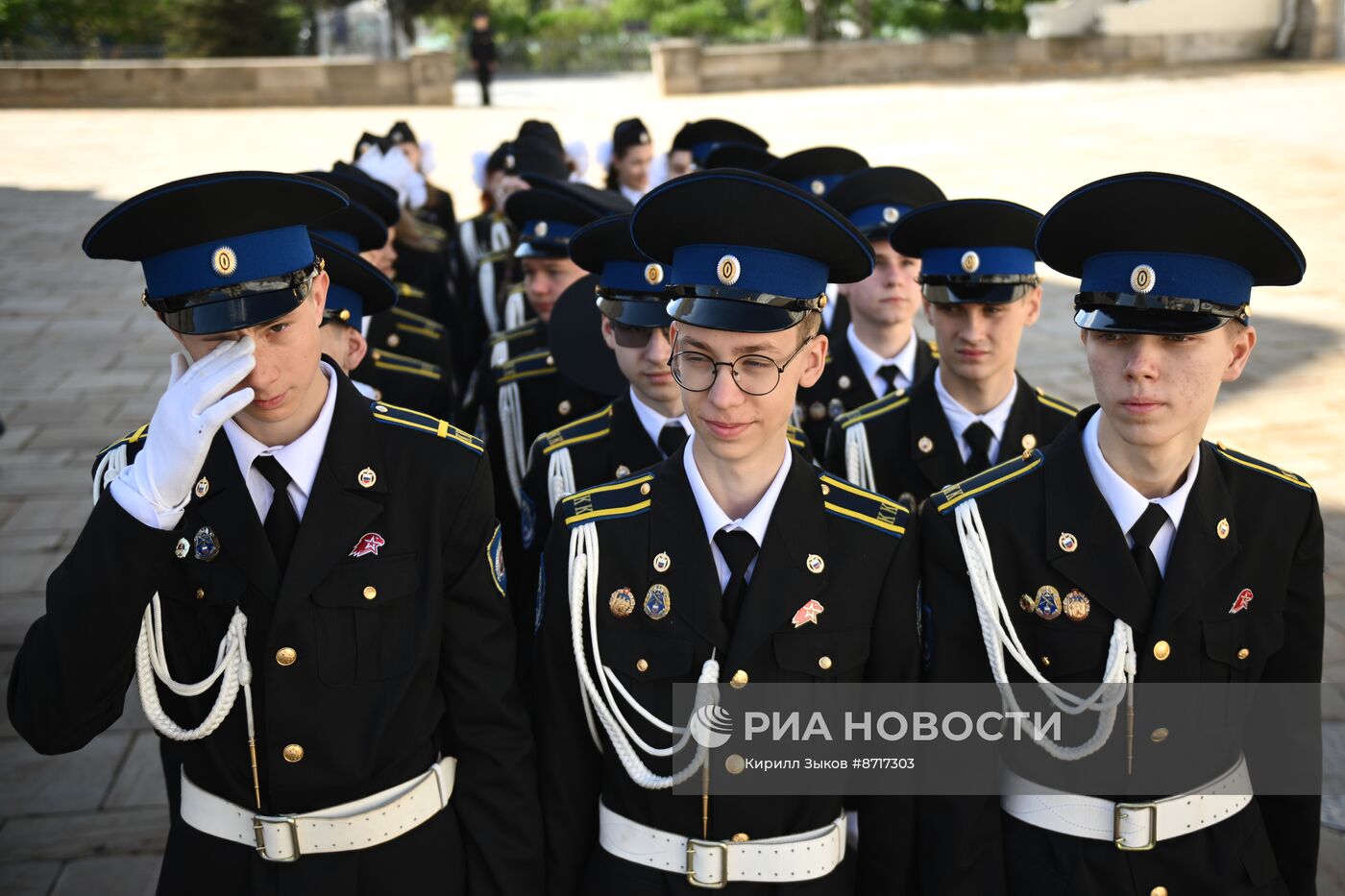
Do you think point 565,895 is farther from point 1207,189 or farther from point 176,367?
point 1207,189

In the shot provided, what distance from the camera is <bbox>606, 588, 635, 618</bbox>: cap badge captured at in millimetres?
2605

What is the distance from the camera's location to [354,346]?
381 centimetres

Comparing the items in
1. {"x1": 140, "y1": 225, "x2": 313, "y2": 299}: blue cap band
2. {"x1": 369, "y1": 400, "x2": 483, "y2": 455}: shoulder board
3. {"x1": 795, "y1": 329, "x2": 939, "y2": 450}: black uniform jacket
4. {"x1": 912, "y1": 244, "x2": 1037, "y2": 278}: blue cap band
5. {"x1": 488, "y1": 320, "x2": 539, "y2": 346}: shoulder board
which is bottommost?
{"x1": 795, "y1": 329, "x2": 939, "y2": 450}: black uniform jacket

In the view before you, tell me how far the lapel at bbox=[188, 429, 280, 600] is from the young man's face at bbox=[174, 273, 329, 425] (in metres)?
0.14

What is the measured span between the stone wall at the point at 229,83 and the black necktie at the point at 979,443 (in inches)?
934

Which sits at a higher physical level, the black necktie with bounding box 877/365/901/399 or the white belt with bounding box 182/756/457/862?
the black necktie with bounding box 877/365/901/399

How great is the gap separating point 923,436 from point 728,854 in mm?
1689

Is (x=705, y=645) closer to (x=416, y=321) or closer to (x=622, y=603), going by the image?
(x=622, y=603)

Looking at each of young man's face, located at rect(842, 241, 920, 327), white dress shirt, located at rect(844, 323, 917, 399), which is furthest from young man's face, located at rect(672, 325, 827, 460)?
white dress shirt, located at rect(844, 323, 917, 399)

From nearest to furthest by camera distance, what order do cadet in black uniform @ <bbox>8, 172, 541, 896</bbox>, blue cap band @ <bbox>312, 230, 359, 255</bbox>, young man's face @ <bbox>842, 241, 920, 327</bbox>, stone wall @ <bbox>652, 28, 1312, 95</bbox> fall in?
cadet in black uniform @ <bbox>8, 172, 541, 896</bbox>, blue cap band @ <bbox>312, 230, 359, 255</bbox>, young man's face @ <bbox>842, 241, 920, 327</bbox>, stone wall @ <bbox>652, 28, 1312, 95</bbox>

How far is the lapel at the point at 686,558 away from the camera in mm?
2545

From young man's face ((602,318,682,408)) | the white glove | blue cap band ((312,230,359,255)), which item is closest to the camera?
the white glove

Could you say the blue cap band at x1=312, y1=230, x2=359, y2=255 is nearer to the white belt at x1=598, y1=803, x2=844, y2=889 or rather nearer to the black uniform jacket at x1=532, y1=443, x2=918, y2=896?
the black uniform jacket at x1=532, y1=443, x2=918, y2=896

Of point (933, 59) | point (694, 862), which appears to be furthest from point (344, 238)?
point (933, 59)
